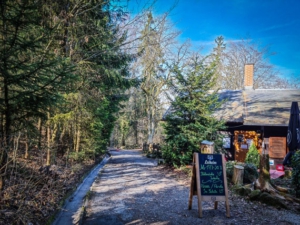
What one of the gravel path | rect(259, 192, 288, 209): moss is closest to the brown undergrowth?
the gravel path

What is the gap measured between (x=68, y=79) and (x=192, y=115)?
7.63 m

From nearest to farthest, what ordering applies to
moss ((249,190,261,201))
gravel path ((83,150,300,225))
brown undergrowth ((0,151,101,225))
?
brown undergrowth ((0,151,101,225))
gravel path ((83,150,300,225))
moss ((249,190,261,201))

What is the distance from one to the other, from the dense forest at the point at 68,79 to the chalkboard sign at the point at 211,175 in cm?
333

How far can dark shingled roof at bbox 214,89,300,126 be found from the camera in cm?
1248

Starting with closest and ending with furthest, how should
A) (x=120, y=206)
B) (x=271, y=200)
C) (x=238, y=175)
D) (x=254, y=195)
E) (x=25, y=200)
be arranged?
1. (x=25, y=200)
2. (x=120, y=206)
3. (x=271, y=200)
4. (x=254, y=195)
5. (x=238, y=175)

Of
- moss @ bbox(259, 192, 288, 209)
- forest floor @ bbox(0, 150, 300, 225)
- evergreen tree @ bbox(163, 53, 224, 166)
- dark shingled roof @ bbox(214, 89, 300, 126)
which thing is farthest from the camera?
dark shingled roof @ bbox(214, 89, 300, 126)

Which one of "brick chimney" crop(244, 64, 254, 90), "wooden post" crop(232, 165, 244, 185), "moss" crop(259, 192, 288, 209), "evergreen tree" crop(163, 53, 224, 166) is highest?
"brick chimney" crop(244, 64, 254, 90)

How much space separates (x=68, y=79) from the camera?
13.0 feet

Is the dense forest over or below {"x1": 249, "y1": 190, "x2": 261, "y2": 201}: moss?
over

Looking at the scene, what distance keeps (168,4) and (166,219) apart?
5262 mm

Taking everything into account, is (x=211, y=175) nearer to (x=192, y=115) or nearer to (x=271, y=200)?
(x=271, y=200)

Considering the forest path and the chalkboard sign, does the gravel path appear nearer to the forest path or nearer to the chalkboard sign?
the forest path

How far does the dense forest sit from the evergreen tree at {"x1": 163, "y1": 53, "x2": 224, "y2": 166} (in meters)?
0.10

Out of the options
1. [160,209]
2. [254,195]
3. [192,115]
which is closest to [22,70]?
[160,209]
